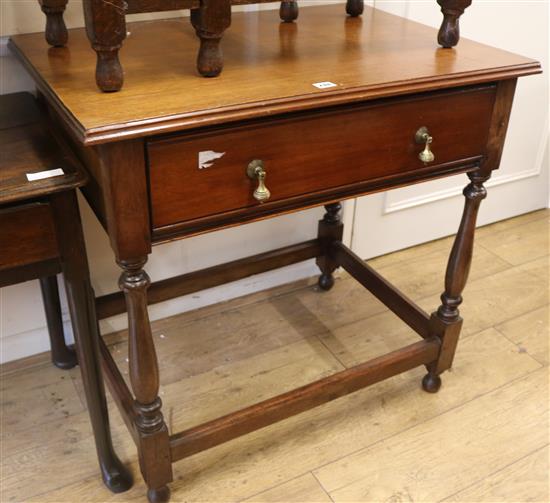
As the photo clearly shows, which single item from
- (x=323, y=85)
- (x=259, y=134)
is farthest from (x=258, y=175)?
(x=323, y=85)

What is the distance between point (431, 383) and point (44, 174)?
105cm

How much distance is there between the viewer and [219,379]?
5.27 ft

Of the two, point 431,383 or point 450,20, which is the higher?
point 450,20

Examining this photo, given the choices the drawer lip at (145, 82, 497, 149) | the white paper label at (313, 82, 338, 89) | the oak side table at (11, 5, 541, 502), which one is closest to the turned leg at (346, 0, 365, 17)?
the oak side table at (11, 5, 541, 502)

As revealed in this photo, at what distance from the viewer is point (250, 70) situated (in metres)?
1.09

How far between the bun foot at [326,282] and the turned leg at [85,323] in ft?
2.78

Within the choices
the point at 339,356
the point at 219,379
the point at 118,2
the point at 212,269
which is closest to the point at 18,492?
the point at 219,379

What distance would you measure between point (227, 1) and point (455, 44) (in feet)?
1.71

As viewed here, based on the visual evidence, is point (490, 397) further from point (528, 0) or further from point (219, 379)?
point (528, 0)

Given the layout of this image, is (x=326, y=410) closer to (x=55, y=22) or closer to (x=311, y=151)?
(x=311, y=151)

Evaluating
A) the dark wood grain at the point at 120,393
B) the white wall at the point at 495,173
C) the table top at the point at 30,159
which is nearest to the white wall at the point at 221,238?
the white wall at the point at 495,173

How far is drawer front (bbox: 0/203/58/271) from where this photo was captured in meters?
0.96

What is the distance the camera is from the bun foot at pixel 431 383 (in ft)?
5.15

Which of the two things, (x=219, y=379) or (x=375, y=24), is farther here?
(x=219, y=379)
